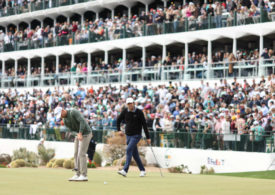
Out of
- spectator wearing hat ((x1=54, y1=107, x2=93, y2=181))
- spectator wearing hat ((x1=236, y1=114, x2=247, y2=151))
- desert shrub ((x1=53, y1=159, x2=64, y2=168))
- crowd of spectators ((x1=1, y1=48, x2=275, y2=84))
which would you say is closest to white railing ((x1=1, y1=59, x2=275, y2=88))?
crowd of spectators ((x1=1, y1=48, x2=275, y2=84))

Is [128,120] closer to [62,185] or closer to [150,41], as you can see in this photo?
[62,185]

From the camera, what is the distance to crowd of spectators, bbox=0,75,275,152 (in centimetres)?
2167

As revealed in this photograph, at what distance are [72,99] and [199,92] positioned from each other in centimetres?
929

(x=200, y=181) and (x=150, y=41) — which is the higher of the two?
(x=150, y=41)

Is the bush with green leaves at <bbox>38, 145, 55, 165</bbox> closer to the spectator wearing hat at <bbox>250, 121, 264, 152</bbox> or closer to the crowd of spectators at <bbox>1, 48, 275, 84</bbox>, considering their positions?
the crowd of spectators at <bbox>1, 48, 275, 84</bbox>

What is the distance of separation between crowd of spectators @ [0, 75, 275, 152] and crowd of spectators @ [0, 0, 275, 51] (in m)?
5.52

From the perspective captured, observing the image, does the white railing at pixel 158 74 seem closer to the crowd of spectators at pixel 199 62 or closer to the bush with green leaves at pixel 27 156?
the crowd of spectators at pixel 199 62

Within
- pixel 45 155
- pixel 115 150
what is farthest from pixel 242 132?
pixel 45 155

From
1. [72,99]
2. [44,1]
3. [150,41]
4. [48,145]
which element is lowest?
[48,145]

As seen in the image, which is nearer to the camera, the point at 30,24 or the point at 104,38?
the point at 104,38

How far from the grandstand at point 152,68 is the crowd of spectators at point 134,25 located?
0.07 m

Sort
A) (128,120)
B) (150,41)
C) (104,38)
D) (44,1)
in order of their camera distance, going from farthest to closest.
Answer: (44,1) < (104,38) < (150,41) < (128,120)

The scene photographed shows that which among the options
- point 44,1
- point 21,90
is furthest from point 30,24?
point 21,90

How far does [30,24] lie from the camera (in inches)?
2023
